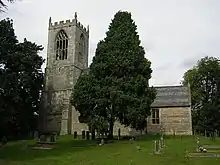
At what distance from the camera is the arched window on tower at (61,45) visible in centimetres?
6162

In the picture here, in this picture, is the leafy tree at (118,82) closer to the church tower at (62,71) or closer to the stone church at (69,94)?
the stone church at (69,94)

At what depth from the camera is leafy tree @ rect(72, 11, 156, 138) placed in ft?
109

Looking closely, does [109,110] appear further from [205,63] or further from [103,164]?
[205,63]

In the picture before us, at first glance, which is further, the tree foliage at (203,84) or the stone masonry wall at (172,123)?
the tree foliage at (203,84)

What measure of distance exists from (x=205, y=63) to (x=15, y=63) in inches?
1279

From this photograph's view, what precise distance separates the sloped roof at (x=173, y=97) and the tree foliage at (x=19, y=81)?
18746 millimetres

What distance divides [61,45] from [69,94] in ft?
33.4

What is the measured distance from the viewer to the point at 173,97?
5338 cm

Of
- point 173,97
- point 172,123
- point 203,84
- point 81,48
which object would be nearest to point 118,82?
point 172,123

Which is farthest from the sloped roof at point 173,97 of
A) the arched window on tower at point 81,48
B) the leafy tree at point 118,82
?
the leafy tree at point 118,82

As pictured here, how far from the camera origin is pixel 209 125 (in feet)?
177

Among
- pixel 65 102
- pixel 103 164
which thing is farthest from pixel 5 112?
pixel 103 164

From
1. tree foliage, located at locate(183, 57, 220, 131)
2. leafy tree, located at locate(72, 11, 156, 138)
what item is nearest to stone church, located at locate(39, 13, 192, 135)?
tree foliage, located at locate(183, 57, 220, 131)

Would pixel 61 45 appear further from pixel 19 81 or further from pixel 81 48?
pixel 19 81
